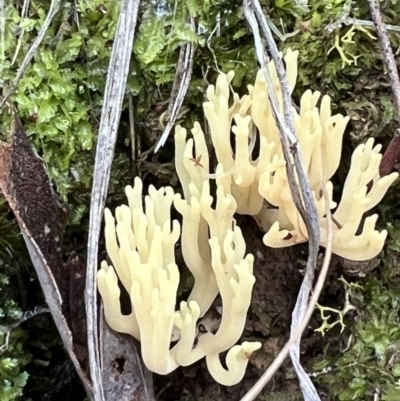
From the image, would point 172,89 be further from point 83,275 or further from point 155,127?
point 83,275

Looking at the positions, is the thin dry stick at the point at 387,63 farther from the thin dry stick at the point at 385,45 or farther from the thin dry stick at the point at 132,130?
the thin dry stick at the point at 132,130

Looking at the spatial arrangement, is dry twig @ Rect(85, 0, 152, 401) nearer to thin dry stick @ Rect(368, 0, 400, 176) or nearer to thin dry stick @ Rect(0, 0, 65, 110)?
thin dry stick @ Rect(0, 0, 65, 110)

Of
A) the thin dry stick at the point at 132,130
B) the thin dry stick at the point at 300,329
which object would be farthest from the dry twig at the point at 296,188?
the thin dry stick at the point at 132,130

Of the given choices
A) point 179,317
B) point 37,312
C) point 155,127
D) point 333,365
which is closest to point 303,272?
point 333,365

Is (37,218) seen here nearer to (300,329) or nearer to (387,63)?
(300,329)

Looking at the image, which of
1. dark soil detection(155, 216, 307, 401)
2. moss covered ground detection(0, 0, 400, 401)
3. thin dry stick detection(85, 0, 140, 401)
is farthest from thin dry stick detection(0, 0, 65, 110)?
dark soil detection(155, 216, 307, 401)

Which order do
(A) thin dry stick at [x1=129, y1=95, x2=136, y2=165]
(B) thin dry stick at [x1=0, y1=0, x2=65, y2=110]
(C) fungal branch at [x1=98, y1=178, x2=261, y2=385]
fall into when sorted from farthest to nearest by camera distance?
(A) thin dry stick at [x1=129, y1=95, x2=136, y2=165], (B) thin dry stick at [x1=0, y1=0, x2=65, y2=110], (C) fungal branch at [x1=98, y1=178, x2=261, y2=385]

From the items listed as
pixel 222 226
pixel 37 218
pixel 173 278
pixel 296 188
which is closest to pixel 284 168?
pixel 296 188
